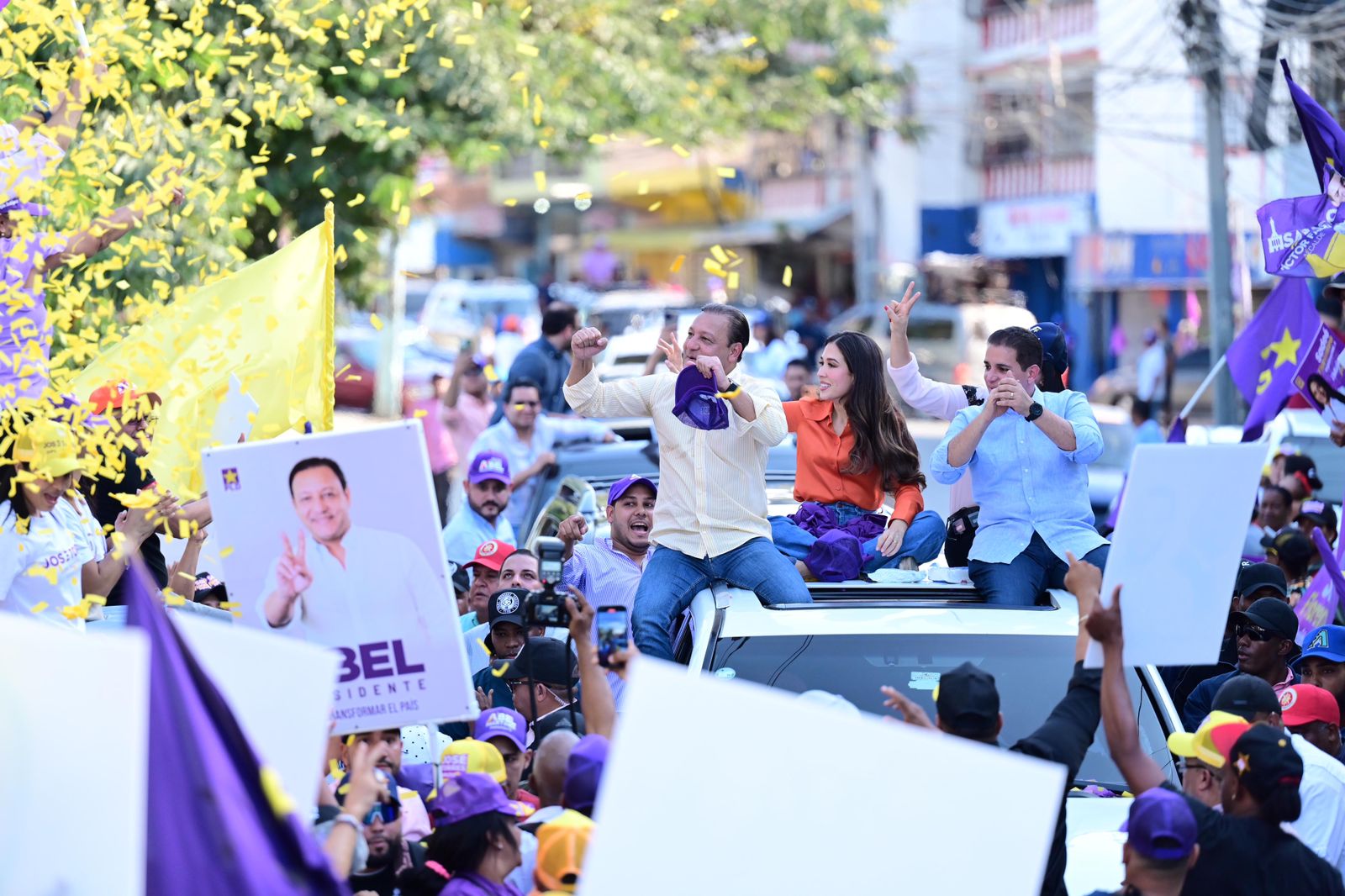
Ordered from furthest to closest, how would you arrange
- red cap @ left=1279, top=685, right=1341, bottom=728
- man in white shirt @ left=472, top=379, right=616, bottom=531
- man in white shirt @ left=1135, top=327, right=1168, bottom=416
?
man in white shirt @ left=1135, top=327, right=1168, bottom=416 < man in white shirt @ left=472, top=379, right=616, bottom=531 < red cap @ left=1279, top=685, right=1341, bottom=728

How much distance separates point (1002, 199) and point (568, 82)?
19877 millimetres

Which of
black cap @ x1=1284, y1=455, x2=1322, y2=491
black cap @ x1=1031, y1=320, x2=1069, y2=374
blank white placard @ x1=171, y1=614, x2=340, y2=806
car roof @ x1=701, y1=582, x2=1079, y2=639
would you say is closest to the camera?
blank white placard @ x1=171, y1=614, x2=340, y2=806

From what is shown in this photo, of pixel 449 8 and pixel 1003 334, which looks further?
pixel 449 8

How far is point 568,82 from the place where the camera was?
1717cm

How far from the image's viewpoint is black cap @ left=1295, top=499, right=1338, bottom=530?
8.98 meters

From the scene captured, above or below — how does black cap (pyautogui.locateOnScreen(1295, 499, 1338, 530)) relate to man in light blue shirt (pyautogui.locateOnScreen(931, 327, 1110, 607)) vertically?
below

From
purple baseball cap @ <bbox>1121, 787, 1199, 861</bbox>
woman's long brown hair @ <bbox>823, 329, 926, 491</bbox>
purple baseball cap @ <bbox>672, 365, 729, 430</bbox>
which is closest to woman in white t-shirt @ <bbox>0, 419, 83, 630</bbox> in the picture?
purple baseball cap @ <bbox>672, 365, 729, 430</bbox>

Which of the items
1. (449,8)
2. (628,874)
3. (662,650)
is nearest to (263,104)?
(662,650)

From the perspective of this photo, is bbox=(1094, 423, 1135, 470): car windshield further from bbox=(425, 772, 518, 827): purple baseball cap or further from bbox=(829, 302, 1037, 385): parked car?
bbox=(425, 772, 518, 827): purple baseball cap

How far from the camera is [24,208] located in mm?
6004

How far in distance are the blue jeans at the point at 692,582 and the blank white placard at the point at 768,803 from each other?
8.34 feet

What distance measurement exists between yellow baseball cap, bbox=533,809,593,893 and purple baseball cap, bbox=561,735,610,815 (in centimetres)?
18

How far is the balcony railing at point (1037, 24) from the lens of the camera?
32688 millimetres

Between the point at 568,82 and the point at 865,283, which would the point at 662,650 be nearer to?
the point at 568,82
